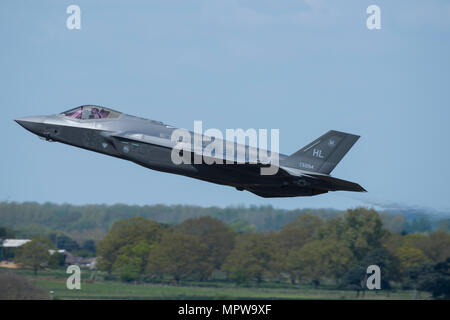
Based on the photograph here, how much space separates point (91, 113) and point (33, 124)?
7.90 ft

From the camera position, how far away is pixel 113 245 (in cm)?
6569

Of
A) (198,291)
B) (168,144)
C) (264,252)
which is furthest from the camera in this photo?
(264,252)

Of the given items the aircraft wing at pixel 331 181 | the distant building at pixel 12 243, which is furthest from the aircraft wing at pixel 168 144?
the distant building at pixel 12 243

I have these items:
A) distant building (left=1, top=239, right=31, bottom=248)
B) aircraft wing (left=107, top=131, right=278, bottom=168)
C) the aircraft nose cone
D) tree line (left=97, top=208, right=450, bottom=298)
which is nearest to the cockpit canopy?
the aircraft nose cone

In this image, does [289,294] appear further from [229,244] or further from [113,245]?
[113,245]

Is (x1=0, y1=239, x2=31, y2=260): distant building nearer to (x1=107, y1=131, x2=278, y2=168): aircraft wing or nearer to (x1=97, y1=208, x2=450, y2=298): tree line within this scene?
(x1=97, y1=208, x2=450, y2=298): tree line

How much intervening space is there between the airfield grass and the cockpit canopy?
84.8 feet

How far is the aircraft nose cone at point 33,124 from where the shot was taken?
30.3 meters

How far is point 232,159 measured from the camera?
87.8 ft

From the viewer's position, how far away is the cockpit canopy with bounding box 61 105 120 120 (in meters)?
29.9

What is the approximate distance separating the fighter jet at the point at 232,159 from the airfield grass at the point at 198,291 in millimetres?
26836

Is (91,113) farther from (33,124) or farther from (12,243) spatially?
(12,243)
